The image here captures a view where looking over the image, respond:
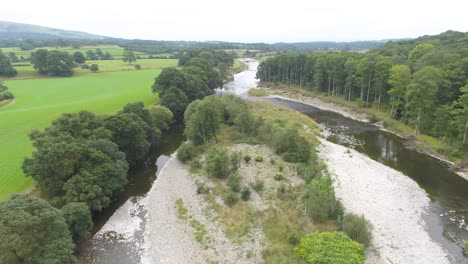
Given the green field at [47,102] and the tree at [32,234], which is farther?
the green field at [47,102]

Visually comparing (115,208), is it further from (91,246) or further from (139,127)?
(139,127)

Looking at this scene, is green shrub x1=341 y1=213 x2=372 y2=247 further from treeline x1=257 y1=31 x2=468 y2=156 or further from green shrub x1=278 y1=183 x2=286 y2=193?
treeline x1=257 y1=31 x2=468 y2=156

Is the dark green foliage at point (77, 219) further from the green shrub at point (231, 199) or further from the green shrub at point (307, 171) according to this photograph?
the green shrub at point (307, 171)

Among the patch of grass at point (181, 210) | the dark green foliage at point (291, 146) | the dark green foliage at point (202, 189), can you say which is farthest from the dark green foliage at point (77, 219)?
the dark green foliage at point (291, 146)

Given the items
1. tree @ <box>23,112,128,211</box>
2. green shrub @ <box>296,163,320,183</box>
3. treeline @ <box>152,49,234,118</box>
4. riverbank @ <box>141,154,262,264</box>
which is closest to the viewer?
riverbank @ <box>141,154,262,264</box>

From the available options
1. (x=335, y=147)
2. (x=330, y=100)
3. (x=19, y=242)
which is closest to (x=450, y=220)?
(x=335, y=147)

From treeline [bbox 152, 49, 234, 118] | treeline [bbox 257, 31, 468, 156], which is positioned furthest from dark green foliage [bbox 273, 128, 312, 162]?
treeline [bbox 152, 49, 234, 118]
